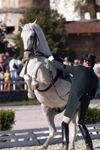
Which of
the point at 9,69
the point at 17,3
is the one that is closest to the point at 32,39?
the point at 9,69

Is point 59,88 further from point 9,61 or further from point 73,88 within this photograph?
point 9,61

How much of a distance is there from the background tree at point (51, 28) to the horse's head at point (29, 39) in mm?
20337

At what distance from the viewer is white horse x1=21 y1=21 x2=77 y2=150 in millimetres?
6949

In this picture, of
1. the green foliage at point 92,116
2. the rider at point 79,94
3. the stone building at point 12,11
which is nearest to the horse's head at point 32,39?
the rider at point 79,94

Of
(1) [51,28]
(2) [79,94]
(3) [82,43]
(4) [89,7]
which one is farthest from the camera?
(4) [89,7]

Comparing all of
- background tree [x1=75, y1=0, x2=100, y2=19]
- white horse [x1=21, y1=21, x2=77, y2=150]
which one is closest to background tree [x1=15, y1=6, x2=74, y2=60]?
background tree [x1=75, y1=0, x2=100, y2=19]

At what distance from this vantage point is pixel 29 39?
22.8ft

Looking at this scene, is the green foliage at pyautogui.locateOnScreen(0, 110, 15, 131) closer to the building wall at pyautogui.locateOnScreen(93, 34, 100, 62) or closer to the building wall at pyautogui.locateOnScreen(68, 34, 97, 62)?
the building wall at pyautogui.locateOnScreen(68, 34, 97, 62)

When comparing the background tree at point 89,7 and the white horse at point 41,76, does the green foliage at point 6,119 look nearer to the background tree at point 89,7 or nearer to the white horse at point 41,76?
the white horse at point 41,76

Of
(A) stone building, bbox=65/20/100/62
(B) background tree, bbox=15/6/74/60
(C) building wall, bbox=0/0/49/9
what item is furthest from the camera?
(C) building wall, bbox=0/0/49/9

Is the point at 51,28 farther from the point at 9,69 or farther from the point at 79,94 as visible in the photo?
the point at 79,94

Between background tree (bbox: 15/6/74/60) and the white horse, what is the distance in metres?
20.2

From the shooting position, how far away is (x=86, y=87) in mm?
6691

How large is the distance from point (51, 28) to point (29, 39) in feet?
71.7
